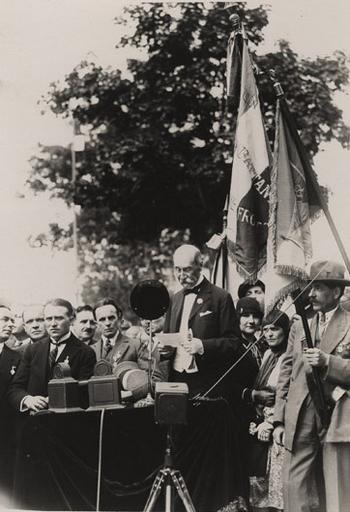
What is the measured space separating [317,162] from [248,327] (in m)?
4.08

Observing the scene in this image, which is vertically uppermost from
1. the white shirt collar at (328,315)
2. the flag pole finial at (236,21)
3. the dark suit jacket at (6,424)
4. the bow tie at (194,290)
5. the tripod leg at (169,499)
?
the flag pole finial at (236,21)

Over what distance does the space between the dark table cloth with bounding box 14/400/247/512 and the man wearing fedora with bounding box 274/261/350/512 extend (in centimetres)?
50

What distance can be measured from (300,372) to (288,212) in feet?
4.77

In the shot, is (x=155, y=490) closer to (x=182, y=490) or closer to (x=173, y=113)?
(x=182, y=490)

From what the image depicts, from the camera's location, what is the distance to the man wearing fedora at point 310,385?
6.06 metres

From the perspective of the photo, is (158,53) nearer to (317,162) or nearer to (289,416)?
(317,162)

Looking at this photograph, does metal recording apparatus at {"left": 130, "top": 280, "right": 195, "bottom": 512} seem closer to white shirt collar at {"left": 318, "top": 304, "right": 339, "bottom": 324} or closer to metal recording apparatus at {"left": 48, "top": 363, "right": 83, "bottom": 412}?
metal recording apparatus at {"left": 48, "top": 363, "right": 83, "bottom": 412}

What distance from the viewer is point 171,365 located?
6883 millimetres

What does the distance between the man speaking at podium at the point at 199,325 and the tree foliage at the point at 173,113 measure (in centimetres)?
411

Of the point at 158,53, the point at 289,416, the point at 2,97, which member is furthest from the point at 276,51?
the point at 289,416

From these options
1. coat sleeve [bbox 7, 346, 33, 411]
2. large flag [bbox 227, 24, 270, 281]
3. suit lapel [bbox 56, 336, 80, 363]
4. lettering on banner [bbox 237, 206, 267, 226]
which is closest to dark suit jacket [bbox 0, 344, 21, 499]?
coat sleeve [bbox 7, 346, 33, 411]

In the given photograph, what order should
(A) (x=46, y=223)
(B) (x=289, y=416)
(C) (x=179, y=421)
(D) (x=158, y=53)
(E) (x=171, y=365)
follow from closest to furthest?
(C) (x=179, y=421) → (B) (x=289, y=416) → (E) (x=171, y=365) → (D) (x=158, y=53) → (A) (x=46, y=223)

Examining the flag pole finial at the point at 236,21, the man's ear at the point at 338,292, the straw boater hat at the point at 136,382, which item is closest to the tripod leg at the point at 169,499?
the straw boater hat at the point at 136,382

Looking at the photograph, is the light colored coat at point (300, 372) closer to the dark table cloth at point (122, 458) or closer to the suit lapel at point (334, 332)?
the suit lapel at point (334, 332)
